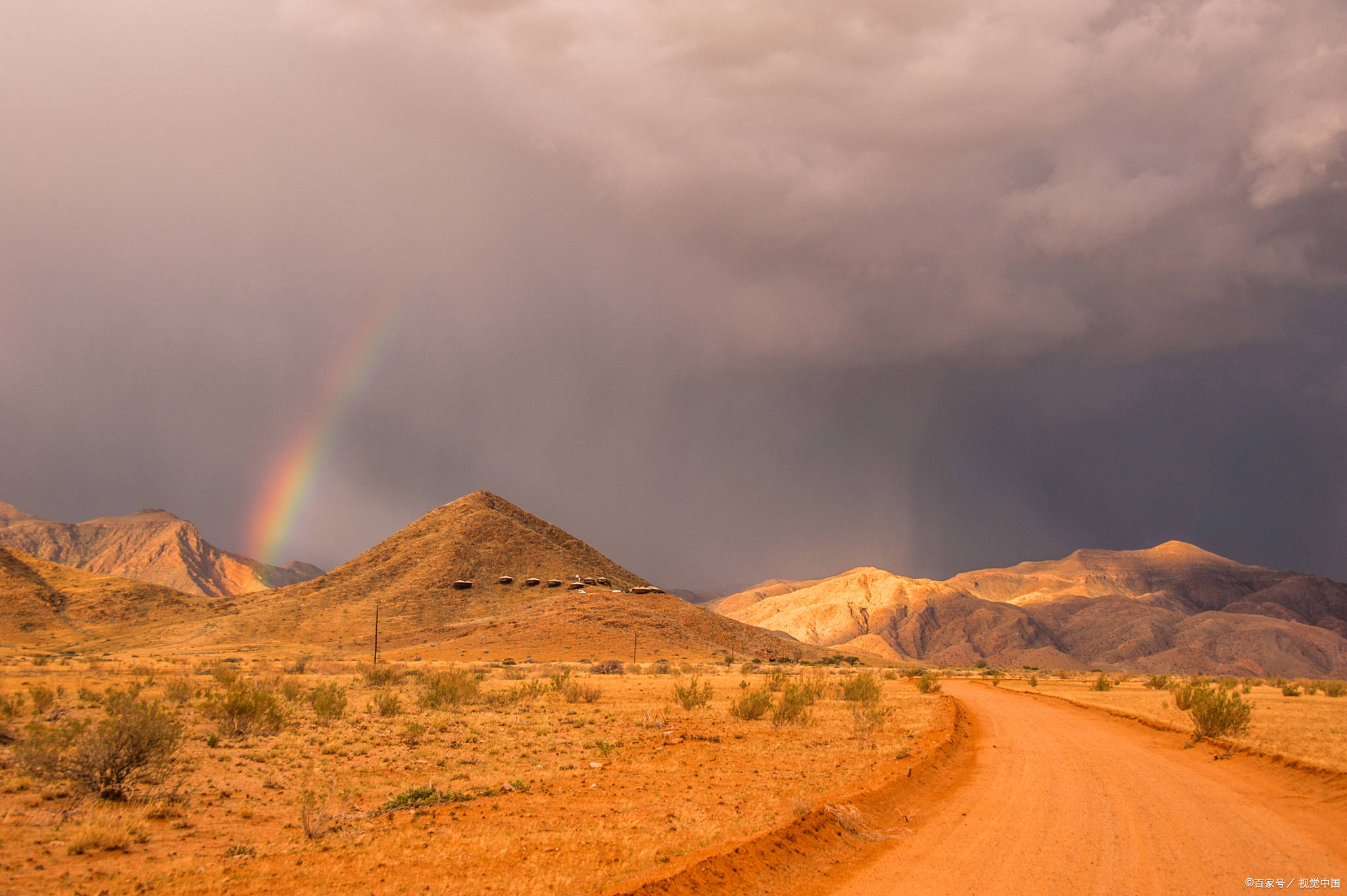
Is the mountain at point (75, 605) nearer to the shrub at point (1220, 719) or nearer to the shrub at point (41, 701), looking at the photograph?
the shrub at point (41, 701)

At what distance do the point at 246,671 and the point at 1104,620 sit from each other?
6439 inches

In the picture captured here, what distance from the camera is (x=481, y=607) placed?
105 metres

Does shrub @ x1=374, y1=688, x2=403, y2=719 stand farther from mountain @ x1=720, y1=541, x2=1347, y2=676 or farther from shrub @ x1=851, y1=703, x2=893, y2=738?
mountain @ x1=720, y1=541, x2=1347, y2=676

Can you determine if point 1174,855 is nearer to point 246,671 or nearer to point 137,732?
point 137,732

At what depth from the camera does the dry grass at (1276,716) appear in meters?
18.9

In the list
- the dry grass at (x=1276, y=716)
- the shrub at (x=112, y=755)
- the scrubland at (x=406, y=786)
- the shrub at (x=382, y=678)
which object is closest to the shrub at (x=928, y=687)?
the dry grass at (x=1276, y=716)

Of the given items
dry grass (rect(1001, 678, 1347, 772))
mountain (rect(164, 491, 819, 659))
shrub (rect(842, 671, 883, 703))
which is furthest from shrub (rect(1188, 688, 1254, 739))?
mountain (rect(164, 491, 819, 659))

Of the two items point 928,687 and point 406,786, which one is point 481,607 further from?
point 406,786

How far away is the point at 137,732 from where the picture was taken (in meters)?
13.9

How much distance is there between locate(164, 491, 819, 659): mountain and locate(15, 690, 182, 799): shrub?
59.8 meters

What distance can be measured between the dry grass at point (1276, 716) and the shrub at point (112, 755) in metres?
24.2

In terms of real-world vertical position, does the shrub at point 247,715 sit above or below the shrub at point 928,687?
above

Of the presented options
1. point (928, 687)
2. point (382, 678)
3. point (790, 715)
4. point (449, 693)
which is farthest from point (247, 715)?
point (928, 687)

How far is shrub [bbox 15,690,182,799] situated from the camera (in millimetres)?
13406
